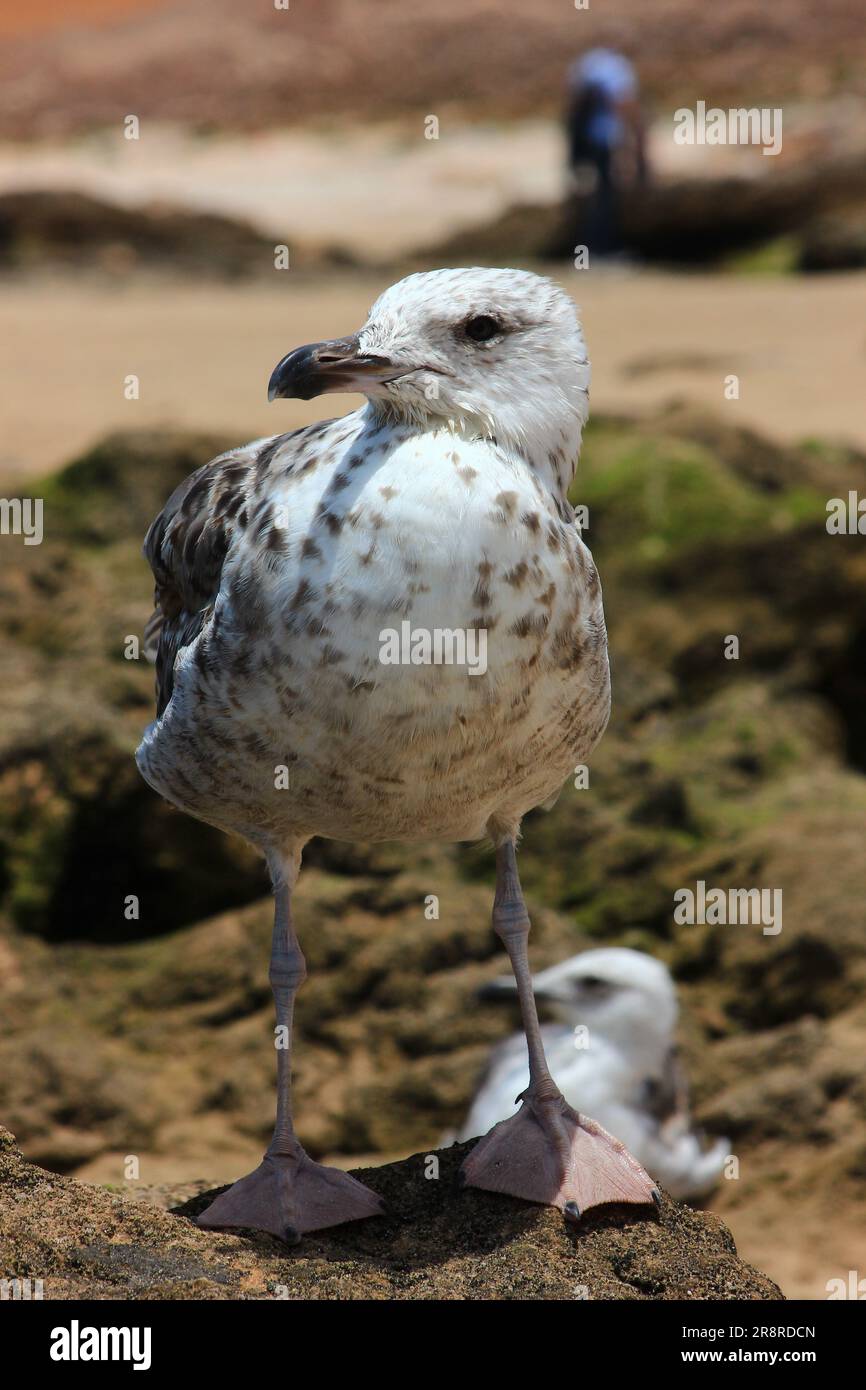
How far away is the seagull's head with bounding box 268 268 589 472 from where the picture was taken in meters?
3.74

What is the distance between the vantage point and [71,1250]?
3646 mm

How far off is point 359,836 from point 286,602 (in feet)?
2.07

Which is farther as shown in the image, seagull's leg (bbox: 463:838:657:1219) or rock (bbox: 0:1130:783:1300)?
seagull's leg (bbox: 463:838:657:1219)

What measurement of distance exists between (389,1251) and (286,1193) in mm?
277

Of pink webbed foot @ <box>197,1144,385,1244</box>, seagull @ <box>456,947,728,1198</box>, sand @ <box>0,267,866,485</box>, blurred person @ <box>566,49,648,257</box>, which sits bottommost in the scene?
pink webbed foot @ <box>197,1144,385,1244</box>

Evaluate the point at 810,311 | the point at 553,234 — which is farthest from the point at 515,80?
the point at 810,311

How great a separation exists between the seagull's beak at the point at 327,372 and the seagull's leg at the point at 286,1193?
3.94 feet

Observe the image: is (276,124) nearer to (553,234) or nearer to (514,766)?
(553,234)

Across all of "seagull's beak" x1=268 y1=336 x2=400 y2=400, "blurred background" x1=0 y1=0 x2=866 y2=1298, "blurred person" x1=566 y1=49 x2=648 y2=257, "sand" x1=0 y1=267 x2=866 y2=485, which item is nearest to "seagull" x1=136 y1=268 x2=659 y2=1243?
"seagull's beak" x1=268 y1=336 x2=400 y2=400

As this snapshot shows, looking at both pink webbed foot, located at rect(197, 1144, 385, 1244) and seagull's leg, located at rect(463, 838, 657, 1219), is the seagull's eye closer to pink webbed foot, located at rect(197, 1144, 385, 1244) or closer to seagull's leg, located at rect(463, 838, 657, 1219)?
seagull's leg, located at rect(463, 838, 657, 1219)

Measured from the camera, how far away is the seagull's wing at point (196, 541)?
4242 mm

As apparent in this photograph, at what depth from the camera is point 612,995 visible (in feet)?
20.3

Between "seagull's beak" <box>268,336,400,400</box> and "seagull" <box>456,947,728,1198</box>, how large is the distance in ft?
9.48


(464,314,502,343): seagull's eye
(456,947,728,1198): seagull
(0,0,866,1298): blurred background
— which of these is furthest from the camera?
(0,0,866,1298): blurred background
